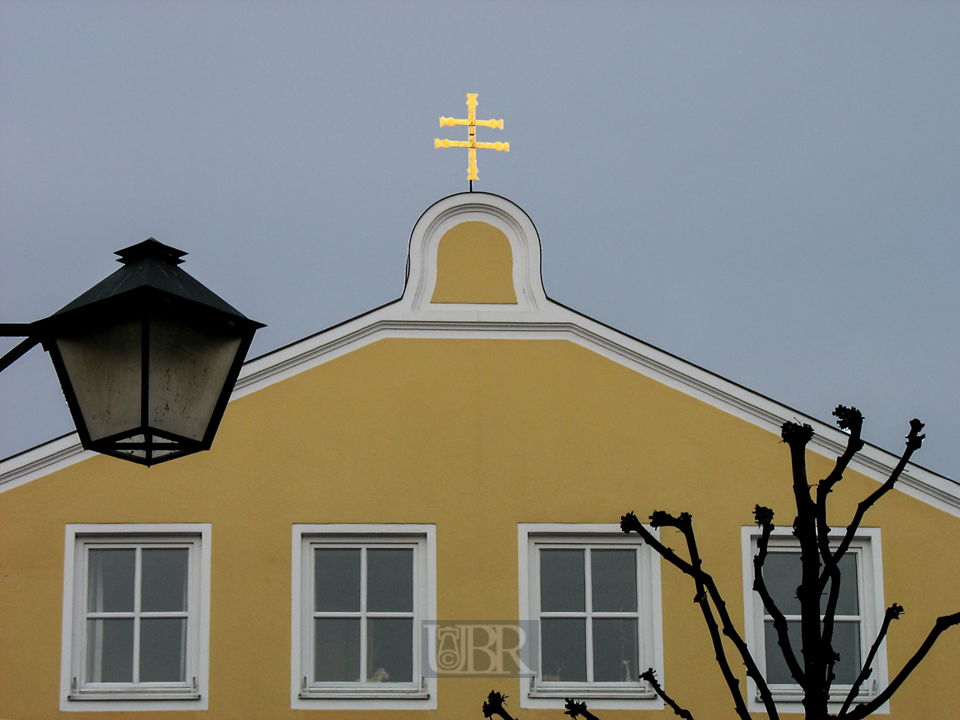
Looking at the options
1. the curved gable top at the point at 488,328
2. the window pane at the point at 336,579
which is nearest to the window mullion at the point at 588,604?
the curved gable top at the point at 488,328

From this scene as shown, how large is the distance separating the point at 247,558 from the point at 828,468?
170 inches

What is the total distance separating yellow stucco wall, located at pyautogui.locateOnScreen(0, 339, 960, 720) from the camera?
29.9 ft

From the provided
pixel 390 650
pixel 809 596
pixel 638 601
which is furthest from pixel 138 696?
pixel 809 596

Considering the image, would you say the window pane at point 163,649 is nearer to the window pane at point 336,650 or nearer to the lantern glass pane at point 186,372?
the window pane at point 336,650

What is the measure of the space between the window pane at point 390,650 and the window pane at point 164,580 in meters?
1.39

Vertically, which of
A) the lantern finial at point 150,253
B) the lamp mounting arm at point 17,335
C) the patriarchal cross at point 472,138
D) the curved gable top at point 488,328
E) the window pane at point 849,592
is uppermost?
the patriarchal cross at point 472,138

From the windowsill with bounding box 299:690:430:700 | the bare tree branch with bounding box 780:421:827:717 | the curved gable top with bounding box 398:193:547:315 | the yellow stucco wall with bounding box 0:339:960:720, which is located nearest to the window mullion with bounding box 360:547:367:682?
the windowsill with bounding box 299:690:430:700

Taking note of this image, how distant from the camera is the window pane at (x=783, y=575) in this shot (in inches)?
372

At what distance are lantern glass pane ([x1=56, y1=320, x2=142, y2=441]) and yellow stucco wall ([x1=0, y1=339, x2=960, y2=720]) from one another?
5531 mm

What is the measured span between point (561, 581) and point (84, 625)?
11.3ft

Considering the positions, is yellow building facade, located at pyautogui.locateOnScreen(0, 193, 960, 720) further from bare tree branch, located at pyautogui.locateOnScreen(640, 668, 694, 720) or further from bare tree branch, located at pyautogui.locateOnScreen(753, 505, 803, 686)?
bare tree branch, located at pyautogui.locateOnScreen(753, 505, 803, 686)

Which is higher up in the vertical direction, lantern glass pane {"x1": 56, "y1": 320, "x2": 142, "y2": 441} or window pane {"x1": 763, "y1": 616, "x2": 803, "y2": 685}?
lantern glass pane {"x1": 56, "y1": 320, "x2": 142, "y2": 441}

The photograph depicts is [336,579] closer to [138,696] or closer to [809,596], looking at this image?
[138,696]

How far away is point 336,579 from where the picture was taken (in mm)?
9312
